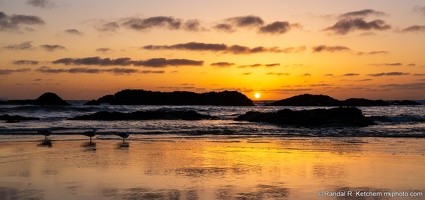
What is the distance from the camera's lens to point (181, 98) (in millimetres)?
125125

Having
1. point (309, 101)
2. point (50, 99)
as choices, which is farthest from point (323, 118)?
point (309, 101)

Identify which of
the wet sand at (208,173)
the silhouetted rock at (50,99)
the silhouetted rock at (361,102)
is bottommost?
the wet sand at (208,173)

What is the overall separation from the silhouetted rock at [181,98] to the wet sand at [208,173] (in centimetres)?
9777

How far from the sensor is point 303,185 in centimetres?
1075

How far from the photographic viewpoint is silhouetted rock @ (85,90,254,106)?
383ft

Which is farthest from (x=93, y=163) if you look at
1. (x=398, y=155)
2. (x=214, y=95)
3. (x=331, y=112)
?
(x=214, y=95)

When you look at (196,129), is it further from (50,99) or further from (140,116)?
(50,99)

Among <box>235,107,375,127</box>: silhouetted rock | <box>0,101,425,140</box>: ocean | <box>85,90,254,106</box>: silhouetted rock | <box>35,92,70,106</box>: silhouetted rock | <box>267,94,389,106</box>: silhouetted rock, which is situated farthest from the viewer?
<box>267,94,389,106</box>: silhouetted rock

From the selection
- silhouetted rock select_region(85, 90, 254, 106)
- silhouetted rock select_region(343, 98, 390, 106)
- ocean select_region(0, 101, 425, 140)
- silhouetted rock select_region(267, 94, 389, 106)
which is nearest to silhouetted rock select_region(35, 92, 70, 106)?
ocean select_region(0, 101, 425, 140)

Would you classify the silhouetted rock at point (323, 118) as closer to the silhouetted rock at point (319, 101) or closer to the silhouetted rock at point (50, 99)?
the silhouetted rock at point (50, 99)

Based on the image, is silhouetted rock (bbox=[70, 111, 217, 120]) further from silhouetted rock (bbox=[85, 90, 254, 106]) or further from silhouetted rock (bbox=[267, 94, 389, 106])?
silhouetted rock (bbox=[267, 94, 389, 106])

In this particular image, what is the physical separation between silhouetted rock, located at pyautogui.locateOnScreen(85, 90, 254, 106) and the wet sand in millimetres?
97766

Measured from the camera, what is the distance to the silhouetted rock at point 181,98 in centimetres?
11670

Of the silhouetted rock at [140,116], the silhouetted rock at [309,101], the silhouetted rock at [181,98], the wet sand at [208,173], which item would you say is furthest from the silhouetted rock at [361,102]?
the wet sand at [208,173]
